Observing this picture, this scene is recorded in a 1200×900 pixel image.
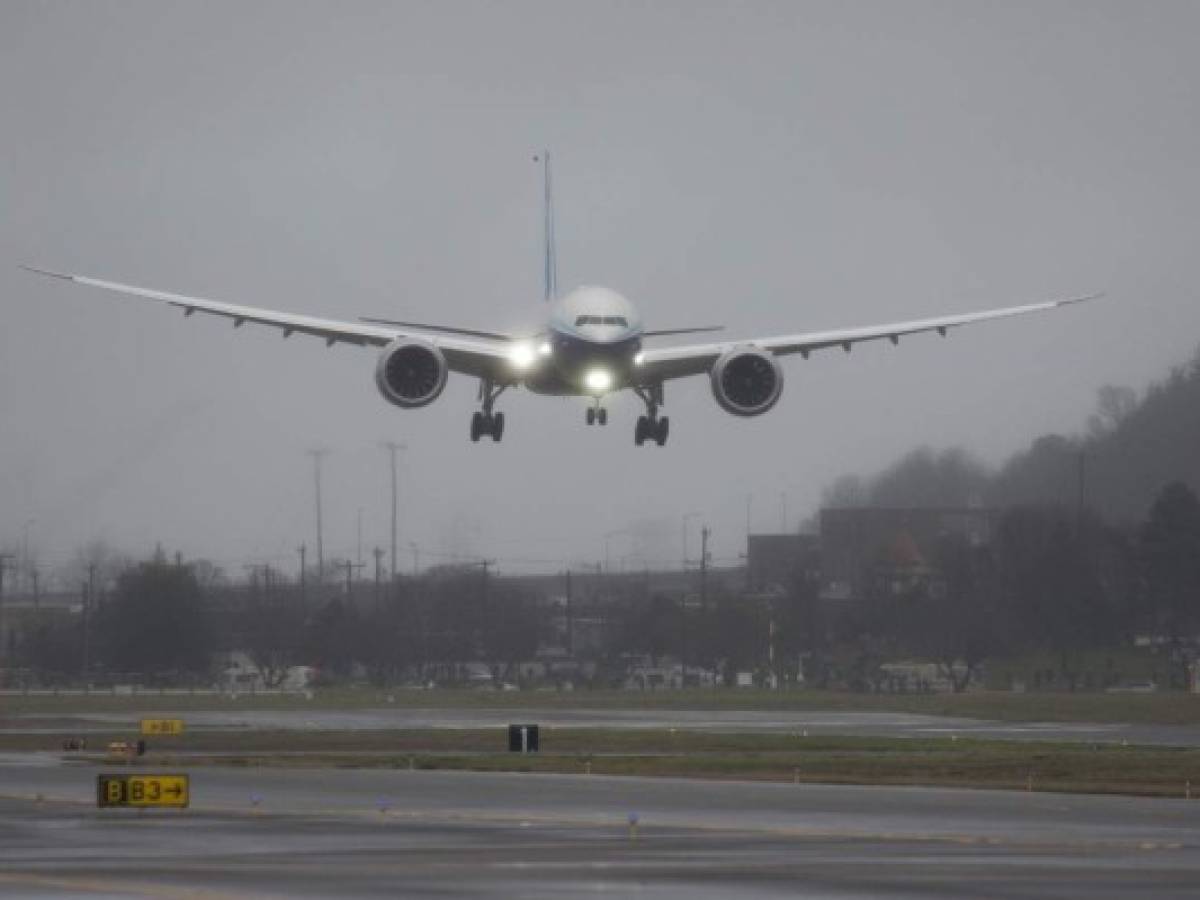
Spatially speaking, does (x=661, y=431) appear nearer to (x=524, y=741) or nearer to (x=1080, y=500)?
(x=524, y=741)

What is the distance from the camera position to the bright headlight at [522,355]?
77750mm

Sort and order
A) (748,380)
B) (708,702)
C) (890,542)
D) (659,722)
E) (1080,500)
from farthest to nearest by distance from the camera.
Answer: (890,542), (1080,500), (708,702), (659,722), (748,380)

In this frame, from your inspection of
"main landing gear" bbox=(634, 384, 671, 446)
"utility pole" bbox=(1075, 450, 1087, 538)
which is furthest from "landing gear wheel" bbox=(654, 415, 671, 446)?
"utility pole" bbox=(1075, 450, 1087, 538)

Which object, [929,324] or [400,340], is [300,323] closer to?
[400,340]

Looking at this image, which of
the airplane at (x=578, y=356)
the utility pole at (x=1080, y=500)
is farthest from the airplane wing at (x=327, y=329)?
the utility pole at (x=1080, y=500)

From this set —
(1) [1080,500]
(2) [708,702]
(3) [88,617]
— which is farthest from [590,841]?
(3) [88,617]

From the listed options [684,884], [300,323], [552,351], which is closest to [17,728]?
[300,323]

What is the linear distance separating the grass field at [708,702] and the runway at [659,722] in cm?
341

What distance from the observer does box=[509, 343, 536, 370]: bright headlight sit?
7775 centimetres

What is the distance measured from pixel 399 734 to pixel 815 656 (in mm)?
70645

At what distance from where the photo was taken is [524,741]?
81000 mm

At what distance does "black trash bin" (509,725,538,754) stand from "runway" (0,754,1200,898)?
14036mm

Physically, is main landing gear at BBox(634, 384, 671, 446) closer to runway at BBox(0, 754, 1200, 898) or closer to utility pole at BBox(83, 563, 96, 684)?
runway at BBox(0, 754, 1200, 898)

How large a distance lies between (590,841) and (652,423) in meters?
36.6
